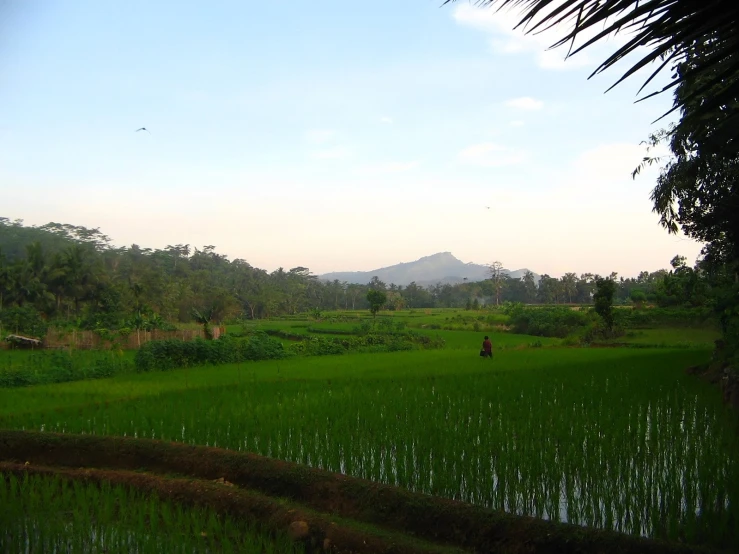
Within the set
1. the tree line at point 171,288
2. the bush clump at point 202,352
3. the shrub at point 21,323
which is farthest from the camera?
the tree line at point 171,288

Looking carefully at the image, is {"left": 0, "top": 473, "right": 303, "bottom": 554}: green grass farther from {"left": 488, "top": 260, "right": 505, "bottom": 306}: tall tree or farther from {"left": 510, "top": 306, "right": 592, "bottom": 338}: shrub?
{"left": 488, "top": 260, "right": 505, "bottom": 306}: tall tree

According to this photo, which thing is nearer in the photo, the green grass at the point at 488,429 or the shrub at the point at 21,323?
the green grass at the point at 488,429

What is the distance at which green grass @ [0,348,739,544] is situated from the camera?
13.8 ft

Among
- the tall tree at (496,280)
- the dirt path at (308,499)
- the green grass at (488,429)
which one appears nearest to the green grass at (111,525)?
the dirt path at (308,499)

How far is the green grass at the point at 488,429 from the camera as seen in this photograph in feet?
13.8

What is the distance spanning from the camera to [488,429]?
6.18 metres

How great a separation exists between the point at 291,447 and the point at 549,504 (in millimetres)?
2610

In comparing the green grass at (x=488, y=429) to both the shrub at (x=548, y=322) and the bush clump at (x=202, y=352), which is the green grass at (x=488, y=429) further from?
the shrub at (x=548, y=322)

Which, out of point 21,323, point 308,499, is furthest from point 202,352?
point 308,499

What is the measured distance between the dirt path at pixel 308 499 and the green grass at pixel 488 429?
2.13 feet

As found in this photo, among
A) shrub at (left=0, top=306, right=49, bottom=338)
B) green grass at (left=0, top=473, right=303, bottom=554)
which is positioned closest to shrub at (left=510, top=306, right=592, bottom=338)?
shrub at (left=0, top=306, right=49, bottom=338)

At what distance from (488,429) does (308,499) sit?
244cm

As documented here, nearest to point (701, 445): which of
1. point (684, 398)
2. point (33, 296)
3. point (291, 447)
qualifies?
point (684, 398)

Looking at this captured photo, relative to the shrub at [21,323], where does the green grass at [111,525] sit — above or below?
below
